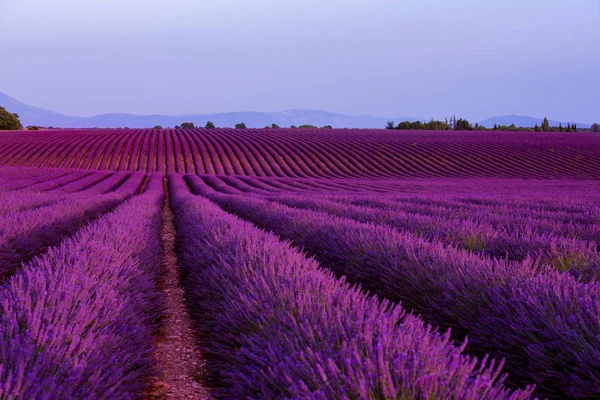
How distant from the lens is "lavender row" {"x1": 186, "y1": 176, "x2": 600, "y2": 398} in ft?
7.30

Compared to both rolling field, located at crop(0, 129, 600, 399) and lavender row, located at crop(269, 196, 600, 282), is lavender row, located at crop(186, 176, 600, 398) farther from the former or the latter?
lavender row, located at crop(269, 196, 600, 282)

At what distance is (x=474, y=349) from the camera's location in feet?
9.21

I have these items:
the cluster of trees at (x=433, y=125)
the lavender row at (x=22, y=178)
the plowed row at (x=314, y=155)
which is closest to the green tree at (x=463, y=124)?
the cluster of trees at (x=433, y=125)

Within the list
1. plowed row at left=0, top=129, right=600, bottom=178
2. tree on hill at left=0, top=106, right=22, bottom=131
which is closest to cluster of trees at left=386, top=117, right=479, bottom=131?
plowed row at left=0, top=129, right=600, bottom=178

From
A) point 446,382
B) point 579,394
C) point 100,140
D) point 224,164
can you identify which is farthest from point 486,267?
point 100,140

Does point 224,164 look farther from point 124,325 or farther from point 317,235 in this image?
point 124,325

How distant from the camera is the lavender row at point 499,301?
222 centimetres

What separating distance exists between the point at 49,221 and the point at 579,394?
24.1 feet

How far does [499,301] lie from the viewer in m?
2.84

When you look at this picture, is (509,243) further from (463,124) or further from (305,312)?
(463,124)

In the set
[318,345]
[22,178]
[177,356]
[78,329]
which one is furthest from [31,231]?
[22,178]

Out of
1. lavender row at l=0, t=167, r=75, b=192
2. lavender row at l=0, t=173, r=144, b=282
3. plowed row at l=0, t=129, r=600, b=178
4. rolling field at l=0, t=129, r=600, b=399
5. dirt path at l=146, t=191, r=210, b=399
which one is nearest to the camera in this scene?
rolling field at l=0, t=129, r=600, b=399

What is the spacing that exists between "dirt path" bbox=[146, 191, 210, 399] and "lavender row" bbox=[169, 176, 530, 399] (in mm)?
137

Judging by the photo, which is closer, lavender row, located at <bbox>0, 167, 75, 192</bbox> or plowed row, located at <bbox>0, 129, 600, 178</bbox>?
lavender row, located at <bbox>0, 167, 75, 192</bbox>
